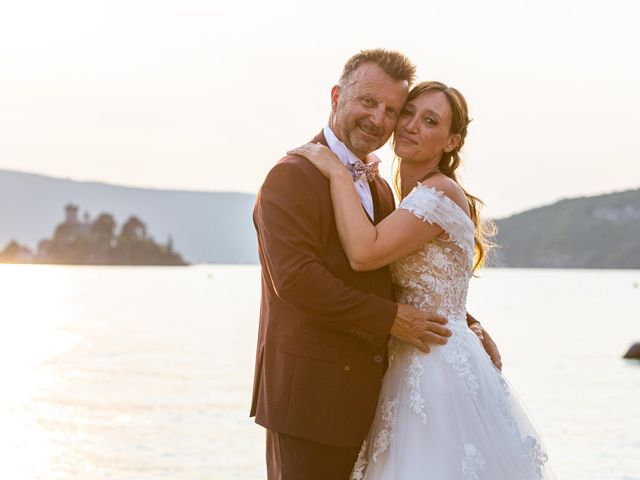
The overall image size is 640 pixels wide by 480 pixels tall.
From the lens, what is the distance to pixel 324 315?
400cm

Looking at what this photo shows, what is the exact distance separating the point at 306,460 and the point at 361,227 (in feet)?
3.19

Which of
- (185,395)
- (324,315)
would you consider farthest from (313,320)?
(185,395)

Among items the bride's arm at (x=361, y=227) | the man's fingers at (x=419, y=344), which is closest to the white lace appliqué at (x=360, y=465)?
the man's fingers at (x=419, y=344)

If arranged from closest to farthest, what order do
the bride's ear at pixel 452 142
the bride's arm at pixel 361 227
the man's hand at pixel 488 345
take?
the bride's arm at pixel 361 227
the bride's ear at pixel 452 142
the man's hand at pixel 488 345

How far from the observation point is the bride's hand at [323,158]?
4.18m

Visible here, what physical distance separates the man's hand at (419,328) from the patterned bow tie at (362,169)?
59cm

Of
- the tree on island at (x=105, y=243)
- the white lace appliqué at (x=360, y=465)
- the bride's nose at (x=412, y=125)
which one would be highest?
the bride's nose at (x=412, y=125)

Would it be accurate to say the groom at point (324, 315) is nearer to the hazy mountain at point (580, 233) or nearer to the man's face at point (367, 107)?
the man's face at point (367, 107)

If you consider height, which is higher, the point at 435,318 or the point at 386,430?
the point at 435,318

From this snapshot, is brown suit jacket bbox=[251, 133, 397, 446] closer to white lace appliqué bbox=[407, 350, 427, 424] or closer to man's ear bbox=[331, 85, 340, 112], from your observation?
white lace appliqué bbox=[407, 350, 427, 424]

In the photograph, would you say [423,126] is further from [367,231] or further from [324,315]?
[324,315]

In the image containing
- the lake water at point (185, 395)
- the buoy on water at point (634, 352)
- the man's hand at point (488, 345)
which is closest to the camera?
the man's hand at point (488, 345)

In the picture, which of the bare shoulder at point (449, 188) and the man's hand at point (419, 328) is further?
the bare shoulder at point (449, 188)

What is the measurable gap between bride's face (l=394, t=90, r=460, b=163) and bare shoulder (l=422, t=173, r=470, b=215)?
0.41ft
